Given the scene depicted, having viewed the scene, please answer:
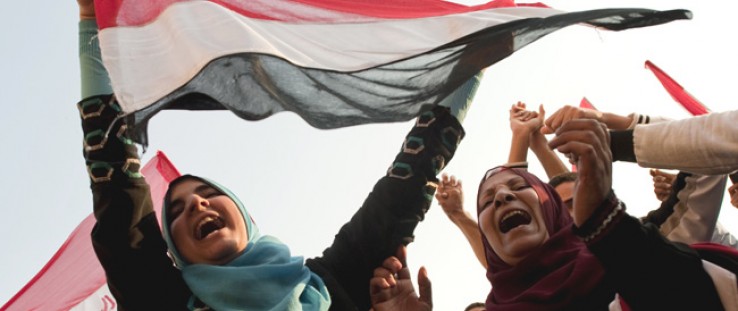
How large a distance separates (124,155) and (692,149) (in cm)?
197

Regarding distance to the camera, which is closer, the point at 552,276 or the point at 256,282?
the point at 552,276

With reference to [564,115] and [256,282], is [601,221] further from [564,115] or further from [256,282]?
[256,282]

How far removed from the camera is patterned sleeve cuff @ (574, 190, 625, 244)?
9.15 feet

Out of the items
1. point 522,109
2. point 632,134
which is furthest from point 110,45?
point 522,109

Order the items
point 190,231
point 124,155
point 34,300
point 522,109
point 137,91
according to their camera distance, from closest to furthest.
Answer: point 137,91
point 124,155
point 190,231
point 522,109
point 34,300

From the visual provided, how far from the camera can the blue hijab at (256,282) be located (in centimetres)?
351

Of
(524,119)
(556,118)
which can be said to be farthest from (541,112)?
(556,118)

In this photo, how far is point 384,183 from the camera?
12.5 feet

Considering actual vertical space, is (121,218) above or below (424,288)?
above

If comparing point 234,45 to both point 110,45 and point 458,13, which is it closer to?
point 110,45

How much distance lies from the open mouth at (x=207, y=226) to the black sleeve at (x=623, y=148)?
1.60 m

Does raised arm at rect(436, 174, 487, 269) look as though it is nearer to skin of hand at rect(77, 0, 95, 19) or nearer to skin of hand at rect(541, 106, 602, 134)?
skin of hand at rect(541, 106, 602, 134)

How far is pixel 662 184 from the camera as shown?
17.4 feet

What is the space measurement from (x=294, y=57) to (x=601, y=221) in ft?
4.39
